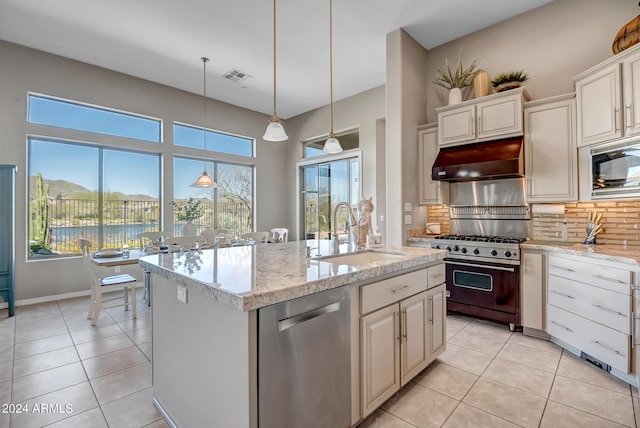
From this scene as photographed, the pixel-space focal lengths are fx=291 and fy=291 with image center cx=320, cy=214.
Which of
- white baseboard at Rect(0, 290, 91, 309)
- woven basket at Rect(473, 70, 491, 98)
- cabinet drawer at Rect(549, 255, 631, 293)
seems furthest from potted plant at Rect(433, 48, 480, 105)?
white baseboard at Rect(0, 290, 91, 309)

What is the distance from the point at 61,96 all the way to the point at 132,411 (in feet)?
15.0

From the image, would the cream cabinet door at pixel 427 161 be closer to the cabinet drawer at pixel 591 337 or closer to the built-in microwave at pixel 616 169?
the built-in microwave at pixel 616 169

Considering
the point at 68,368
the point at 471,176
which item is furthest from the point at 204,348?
the point at 471,176

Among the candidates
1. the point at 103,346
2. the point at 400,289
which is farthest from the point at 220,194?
the point at 400,289

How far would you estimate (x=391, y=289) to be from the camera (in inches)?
71.2

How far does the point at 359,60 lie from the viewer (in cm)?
435

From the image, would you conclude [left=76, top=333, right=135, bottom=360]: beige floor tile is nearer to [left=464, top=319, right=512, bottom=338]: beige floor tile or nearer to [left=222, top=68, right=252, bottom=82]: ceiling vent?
[left=464, top=319, right=512, bottom=338]: beige floor tile

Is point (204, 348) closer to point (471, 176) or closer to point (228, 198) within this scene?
point (471, 176)

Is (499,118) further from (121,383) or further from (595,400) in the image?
(121,383)

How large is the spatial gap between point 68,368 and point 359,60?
4.84 m

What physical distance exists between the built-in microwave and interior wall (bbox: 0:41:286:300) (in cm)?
575

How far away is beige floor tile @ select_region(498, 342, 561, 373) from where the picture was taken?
2375 millimetres

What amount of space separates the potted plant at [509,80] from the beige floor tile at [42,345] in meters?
5.17

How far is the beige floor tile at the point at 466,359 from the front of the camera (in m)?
2.34
